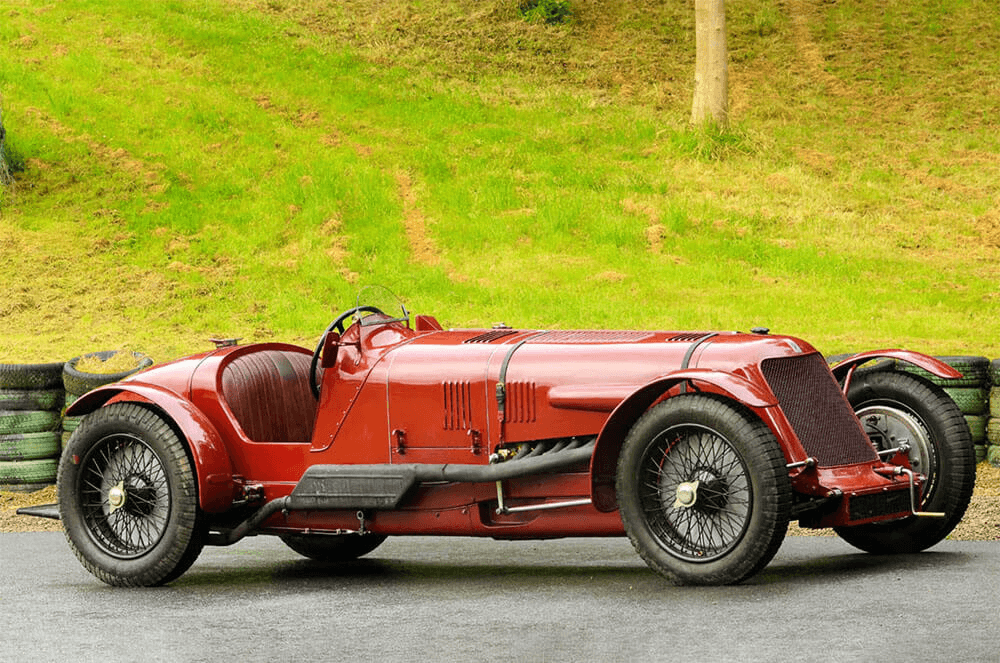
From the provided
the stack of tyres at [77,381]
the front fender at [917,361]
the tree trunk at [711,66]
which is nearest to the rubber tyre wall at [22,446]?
the stack of tyres at [77,381]

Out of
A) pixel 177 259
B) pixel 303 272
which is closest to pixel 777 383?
pixel 303 272

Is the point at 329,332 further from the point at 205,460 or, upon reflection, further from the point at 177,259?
the point at 177,259

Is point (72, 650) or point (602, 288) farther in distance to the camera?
point (602, 288)

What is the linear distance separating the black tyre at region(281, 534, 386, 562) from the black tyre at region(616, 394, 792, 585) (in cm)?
225

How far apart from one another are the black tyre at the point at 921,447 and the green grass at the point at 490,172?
8.25m

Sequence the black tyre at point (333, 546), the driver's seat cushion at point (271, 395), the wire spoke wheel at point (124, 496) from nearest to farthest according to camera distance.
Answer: the wire spoke wheel at point (124, 496) < the driver's seat cushion at point (271, 395) < the black tyre at point (333, 546)

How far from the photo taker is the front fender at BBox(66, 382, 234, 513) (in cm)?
693

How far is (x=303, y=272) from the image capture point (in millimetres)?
19047

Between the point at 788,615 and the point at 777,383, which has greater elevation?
the point at 777,383

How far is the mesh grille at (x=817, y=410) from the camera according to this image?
629 centimetres

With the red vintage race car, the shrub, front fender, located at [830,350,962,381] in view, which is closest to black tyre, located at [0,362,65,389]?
the red vintage race car

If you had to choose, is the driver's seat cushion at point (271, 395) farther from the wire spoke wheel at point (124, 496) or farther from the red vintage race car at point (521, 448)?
the wire spoke wheel at point (124, 496)

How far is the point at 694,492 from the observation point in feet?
19.7

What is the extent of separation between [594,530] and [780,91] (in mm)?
20811
